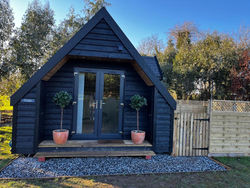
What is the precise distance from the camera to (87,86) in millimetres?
4246

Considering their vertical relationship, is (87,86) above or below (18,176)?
above

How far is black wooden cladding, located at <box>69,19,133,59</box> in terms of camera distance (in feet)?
11.9

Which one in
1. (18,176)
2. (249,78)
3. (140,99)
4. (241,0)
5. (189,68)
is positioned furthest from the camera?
(189,68)

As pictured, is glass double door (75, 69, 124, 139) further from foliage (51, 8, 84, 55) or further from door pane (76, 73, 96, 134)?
foliage (51, 8, 84, 55)

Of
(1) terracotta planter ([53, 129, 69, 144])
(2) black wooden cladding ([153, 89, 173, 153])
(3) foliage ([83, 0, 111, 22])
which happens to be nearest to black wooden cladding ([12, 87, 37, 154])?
(1) terracotta planter ([53, 129, 69, 144])

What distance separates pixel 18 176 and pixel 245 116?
5814 mm

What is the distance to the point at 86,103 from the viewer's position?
4262 millimetres

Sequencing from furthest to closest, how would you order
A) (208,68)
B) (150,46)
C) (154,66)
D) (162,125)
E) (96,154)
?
(150,46) < (208,68) < (154,66) < (162,125) < (96,154)

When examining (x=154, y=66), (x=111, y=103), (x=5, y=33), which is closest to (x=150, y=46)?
(x=154, y=66)

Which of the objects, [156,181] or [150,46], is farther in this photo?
[150,46]

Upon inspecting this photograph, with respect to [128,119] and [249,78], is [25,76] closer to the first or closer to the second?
[128,119]

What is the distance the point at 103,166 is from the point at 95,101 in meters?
1.71

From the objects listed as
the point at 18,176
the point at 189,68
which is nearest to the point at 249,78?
the point at 189,68

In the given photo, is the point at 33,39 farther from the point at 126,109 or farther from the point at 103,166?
the point at 103,166
